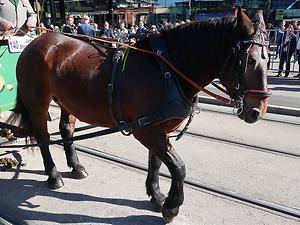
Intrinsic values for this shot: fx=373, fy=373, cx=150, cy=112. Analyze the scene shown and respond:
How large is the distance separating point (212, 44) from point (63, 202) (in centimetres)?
226

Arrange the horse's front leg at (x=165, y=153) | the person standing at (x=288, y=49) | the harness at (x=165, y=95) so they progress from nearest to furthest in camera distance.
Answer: the harness at (x=165, y=95) < the horse's front leg at (x=165, y=153) < the person standing at (x=288, y=49)

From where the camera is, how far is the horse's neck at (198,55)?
9.71 ft

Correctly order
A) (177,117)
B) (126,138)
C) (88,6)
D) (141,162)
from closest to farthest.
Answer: (177,117) < (141,162) < (126,138) < (88,6)

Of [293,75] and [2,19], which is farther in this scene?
[293,75]

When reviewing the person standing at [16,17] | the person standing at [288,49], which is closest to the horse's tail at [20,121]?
the person standing at [16,17]

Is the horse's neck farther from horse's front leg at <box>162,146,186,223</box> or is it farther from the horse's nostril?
horse's front leg at <box>162,146,186,223</box>

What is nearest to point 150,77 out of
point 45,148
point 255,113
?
point 255,113

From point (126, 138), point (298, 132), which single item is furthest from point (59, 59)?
point (298, 132)

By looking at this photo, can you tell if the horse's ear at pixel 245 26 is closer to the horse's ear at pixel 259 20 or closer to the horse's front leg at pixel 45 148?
the horse's ear at pixel 259 20

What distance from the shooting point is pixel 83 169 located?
14.7 ft

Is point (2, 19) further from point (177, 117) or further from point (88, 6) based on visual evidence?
point (88, 6)

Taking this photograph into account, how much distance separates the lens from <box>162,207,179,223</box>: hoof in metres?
3.41

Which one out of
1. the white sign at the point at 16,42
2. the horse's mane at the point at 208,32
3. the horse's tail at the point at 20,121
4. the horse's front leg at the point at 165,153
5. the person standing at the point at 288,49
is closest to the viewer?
the horse's mane at the point at 208,32

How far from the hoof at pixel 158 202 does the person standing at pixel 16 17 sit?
107 inches
